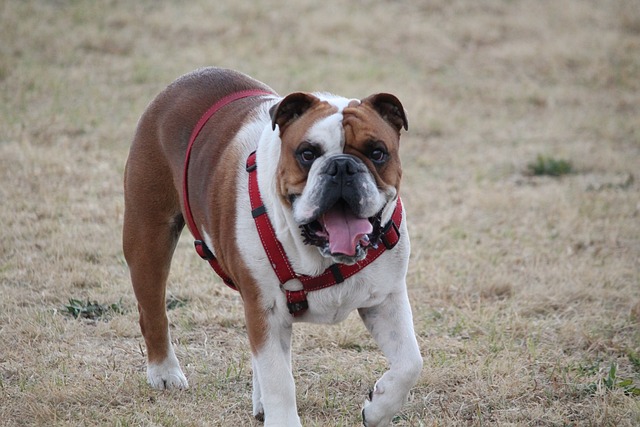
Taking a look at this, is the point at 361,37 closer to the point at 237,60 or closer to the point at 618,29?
the point at 237,60

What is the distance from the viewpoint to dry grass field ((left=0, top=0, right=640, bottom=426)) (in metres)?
4.67

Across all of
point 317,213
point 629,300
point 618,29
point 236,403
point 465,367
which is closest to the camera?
point 317,213

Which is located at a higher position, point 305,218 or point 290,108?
point 290,108

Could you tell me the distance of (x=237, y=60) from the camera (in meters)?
12.7

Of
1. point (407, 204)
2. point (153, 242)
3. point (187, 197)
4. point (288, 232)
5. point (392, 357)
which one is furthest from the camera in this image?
point (407, 204)

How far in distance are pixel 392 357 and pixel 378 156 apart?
0.87 m

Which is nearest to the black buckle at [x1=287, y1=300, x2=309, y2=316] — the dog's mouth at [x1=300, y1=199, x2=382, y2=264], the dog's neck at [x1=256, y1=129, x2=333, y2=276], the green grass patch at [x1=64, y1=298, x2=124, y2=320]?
the dog's neck at [x1=256, y1=129, x2=333, y2=276]

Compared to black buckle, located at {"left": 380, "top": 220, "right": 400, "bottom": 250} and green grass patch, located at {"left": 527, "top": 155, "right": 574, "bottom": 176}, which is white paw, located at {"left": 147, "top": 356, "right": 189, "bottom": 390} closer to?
black buckle, located at {"left": 380, "top": 220, "right": 400, "bottom": 250}

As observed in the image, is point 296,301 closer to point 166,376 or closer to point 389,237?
point 389,237

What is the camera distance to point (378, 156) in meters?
3.69

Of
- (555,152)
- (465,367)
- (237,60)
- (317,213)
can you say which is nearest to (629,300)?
(465,367)

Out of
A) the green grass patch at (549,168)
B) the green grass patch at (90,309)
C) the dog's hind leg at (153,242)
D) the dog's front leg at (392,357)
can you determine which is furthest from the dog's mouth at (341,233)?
the green grass patch at (549,168)

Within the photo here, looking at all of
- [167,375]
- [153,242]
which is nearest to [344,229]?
[153,242]

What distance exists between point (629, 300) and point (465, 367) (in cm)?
175
